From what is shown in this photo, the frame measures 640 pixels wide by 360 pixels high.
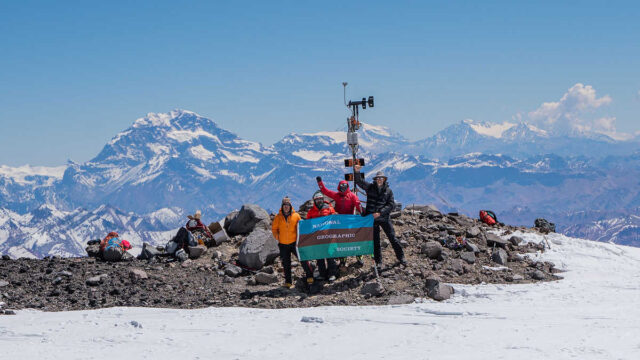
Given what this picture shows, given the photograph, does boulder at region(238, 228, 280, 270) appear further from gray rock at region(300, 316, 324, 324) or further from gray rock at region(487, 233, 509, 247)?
gray rock at region(487, 233, 509, 247)

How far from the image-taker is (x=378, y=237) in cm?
1500

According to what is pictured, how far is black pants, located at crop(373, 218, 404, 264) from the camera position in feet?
48.4

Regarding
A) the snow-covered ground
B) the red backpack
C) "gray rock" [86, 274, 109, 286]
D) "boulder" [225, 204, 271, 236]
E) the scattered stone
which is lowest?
the snow-covered ground

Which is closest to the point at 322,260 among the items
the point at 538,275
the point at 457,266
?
the point at 457,266

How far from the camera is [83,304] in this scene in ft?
44.0

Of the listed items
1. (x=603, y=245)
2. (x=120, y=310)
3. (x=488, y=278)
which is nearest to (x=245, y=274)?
(x=120, y=310)

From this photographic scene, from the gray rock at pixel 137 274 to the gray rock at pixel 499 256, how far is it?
35.0 feet

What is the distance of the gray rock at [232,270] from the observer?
16.1 meters

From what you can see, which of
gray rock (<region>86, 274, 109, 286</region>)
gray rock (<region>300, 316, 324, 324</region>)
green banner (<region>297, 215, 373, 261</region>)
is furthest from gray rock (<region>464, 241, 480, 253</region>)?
gray rock (<region>86, 274, 109, 286</region>)

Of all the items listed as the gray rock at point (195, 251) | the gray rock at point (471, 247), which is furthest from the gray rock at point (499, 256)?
the gray rock at point (195, 251)

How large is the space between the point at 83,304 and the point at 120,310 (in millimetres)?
1404

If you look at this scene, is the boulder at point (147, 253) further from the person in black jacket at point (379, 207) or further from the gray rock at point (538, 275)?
the gray rock at point (538, 275)

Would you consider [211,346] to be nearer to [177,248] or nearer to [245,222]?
[177,248]

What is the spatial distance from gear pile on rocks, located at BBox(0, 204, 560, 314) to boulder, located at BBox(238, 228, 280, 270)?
0.10 feet
